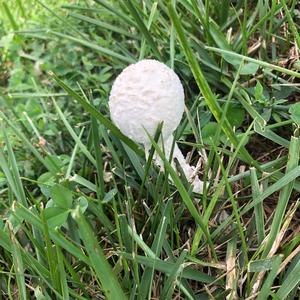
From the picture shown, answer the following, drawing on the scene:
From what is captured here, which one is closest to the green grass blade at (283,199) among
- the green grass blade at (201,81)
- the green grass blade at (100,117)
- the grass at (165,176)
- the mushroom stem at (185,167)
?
the grass at (165,176)

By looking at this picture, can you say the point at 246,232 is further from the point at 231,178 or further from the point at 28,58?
the point at 28,58

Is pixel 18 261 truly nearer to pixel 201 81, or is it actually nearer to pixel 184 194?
pixel 184 194

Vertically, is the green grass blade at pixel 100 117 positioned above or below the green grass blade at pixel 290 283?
above

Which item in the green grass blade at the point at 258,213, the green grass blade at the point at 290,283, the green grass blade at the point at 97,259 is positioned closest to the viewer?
the green grass blade at the point at 97,259

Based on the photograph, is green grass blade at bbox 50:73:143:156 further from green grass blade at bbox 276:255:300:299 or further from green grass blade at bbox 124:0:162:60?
green grass blade at bbox 276:255:300:299

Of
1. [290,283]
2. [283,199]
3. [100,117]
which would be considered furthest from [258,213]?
[100,117]

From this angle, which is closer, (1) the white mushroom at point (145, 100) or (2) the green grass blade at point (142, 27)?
(1) the white mushroom at point (145, 100)

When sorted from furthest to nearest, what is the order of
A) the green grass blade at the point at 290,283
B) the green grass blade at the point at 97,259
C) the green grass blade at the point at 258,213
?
the green grass blade at the point at 258,213, the green grass blade at the point at 290,283, the green grass blade at the point at 97,259

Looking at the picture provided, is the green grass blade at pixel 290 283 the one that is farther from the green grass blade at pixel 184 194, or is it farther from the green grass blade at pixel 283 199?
the green grass blade at pixel 184 194
